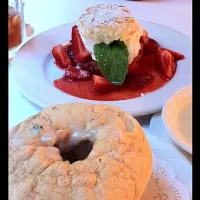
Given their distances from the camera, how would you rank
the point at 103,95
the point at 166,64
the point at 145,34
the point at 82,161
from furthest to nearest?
the point at 145,34 < the point at 166,64 < the point at 103,95 < the point at 82,161

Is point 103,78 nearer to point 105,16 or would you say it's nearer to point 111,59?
point 111,59

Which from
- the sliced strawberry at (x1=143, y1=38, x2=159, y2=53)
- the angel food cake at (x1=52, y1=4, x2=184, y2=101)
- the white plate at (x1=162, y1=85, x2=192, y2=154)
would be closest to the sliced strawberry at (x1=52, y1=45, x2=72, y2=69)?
the angel food cake at (x1=52, y1=4, x2=184, y2=101)

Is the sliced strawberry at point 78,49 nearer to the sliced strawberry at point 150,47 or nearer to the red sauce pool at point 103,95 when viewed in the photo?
the red sauce pool at point 103,95

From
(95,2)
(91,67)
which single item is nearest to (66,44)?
(91,67)

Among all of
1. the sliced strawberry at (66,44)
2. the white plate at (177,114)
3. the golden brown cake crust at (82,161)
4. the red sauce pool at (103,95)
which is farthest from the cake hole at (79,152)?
the sliced strawberry at (66,44)

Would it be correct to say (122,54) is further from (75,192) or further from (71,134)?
(75,192)

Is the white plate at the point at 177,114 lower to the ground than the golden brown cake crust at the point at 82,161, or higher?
lower
